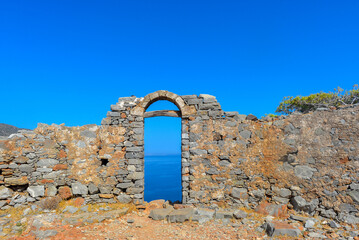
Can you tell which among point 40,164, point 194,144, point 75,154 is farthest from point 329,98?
point 40,164

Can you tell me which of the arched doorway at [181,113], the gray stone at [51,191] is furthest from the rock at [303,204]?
the gray stone at [51,191]

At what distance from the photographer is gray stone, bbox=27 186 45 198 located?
7.14 metres

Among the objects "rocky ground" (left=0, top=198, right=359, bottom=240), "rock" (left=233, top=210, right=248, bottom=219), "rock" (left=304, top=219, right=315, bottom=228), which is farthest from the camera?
"rock" (left=233, top=210, right=248, bottom=219)

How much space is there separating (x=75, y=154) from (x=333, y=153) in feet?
26.1

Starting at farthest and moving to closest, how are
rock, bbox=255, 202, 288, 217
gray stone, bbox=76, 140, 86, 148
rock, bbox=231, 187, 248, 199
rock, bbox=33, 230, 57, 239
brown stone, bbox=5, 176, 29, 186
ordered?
1. gray stone, bbox=76, 140, 86, 148
2. rock, bbox=231, 187, 248, 199
3. brown stone, bbox=5, 176, 29, 186
4. rock, bbox=255, 202, 288, 217
5. rock, bbox=33, 230, 57, 239

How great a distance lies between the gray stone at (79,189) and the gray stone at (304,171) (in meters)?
6.69

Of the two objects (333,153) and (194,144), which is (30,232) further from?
(333,153)

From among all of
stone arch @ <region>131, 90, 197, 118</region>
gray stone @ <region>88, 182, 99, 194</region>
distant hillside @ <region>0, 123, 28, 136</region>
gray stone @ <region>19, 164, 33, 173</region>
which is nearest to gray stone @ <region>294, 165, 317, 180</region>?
stone arch @ <region>131, 90, 197, 118</region>

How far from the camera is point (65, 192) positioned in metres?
7.43

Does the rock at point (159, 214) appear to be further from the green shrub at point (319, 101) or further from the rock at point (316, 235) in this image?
the green shrub at point (319, 101)

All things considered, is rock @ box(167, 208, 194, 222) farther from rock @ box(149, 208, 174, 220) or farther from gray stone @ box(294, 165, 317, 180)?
gray stone @ box(294, 165, 317, 180)

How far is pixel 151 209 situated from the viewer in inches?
297

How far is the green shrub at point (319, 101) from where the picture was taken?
14027mm

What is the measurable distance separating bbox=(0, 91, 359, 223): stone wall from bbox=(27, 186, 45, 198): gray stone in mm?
28
